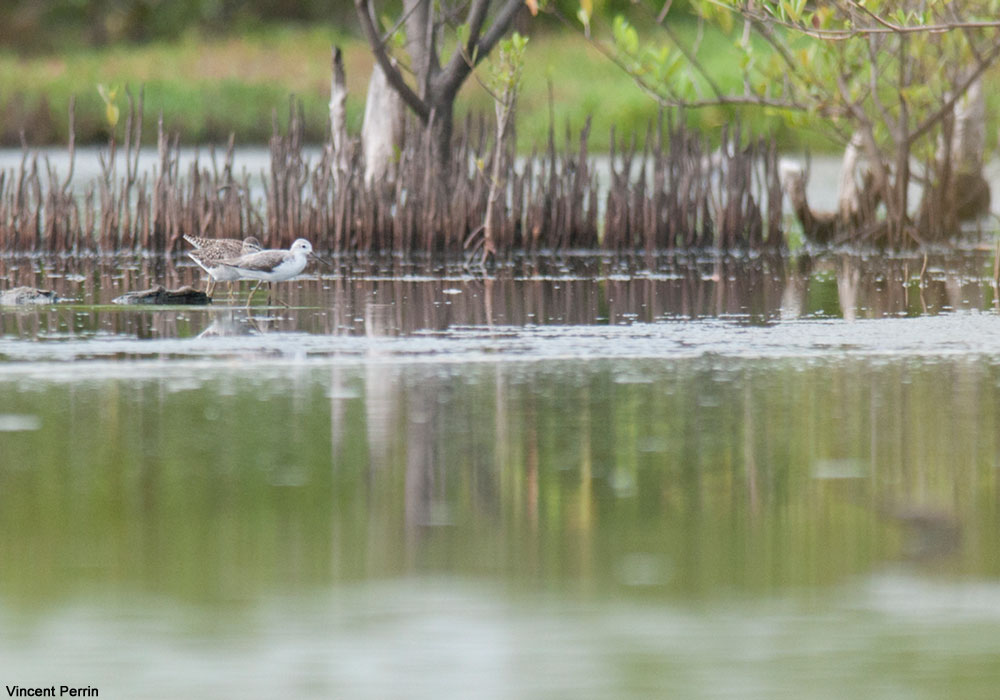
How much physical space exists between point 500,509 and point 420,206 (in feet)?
30.1

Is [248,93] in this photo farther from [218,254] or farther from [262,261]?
[262,261]

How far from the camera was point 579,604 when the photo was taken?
4496 millimetres

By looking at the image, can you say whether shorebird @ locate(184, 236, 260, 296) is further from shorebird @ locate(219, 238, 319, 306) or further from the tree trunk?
the tree trunk

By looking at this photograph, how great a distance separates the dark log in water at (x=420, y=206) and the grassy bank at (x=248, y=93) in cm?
1274

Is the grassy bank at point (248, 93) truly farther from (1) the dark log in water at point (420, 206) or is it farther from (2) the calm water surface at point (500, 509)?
(2) the calm water surface at point (500, 509)

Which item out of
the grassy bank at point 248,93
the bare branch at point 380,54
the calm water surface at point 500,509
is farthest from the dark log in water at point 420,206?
the grassy bank at point 248,93

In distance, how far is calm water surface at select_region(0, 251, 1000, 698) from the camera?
4.16 metres

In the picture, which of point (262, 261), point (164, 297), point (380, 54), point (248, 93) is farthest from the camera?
point (248, 93)

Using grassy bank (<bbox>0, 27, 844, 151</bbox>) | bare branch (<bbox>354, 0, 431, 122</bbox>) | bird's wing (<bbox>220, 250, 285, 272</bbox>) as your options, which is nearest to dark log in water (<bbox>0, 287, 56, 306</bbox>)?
bird's wing (<bbox>220, 250, 285, 272</bbox>)

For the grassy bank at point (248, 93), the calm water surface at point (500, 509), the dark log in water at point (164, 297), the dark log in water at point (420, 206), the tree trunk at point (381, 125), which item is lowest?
the calm water surface at point (500, 509)

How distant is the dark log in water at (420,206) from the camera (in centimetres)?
1421

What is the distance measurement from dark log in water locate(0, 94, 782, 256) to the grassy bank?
1274 centimetres

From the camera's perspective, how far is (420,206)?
14.4 m

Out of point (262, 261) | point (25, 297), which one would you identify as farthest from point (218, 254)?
point (25, 297)
